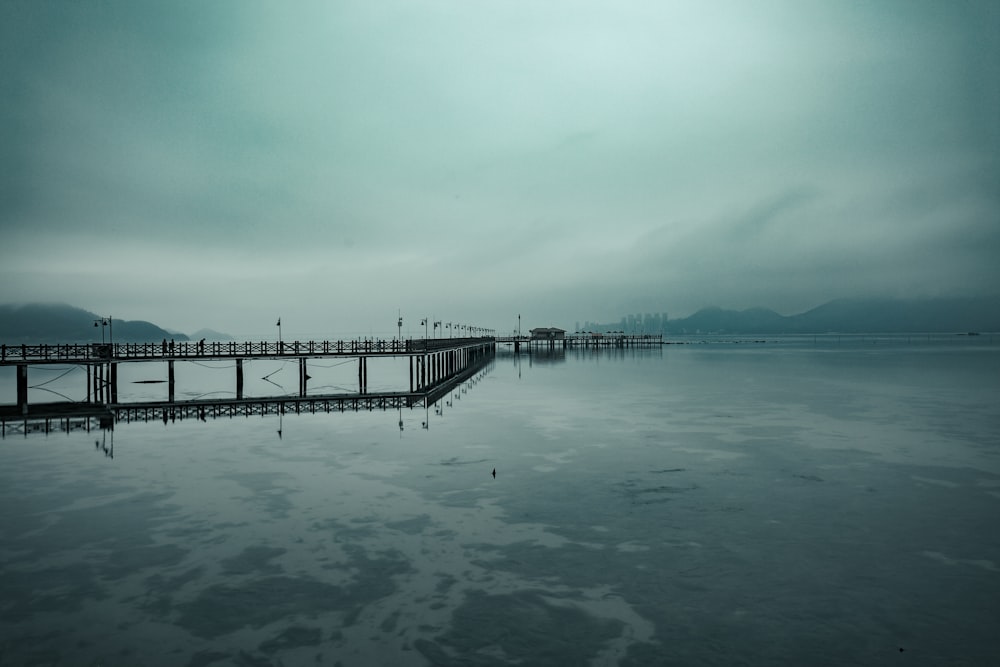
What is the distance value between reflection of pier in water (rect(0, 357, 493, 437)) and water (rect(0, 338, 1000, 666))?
416cm

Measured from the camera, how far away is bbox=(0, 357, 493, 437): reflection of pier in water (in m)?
35.7

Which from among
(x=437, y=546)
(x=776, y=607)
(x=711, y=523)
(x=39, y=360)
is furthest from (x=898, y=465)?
(x=39, y=360)

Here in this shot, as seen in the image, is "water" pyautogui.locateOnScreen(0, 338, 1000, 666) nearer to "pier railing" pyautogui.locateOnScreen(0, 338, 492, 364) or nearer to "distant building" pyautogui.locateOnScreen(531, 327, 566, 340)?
"pier railing" pyautogui.locateOnScreen(0, 338, 492, 364)

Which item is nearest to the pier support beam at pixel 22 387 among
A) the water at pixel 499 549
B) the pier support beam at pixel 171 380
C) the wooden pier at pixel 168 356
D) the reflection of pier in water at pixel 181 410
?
the wooden pier at pixel 168 356

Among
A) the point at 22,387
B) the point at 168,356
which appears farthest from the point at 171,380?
the point at 22,387

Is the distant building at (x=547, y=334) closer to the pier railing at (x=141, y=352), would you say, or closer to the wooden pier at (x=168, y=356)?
the wooden pier at (x=168, y=356)

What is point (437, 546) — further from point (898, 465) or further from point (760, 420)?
point (760, 420)

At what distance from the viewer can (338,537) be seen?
16.7m

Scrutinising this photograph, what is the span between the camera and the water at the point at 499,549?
36.7 ft

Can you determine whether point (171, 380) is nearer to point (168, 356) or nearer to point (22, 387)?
point (168, 356)

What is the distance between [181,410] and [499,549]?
33917 millimetres

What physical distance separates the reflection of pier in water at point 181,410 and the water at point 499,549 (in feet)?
13.6

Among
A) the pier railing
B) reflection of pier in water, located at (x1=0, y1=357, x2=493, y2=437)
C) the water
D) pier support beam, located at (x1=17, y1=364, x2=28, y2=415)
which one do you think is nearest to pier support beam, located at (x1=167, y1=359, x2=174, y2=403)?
the pier railing

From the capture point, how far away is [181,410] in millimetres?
41844
